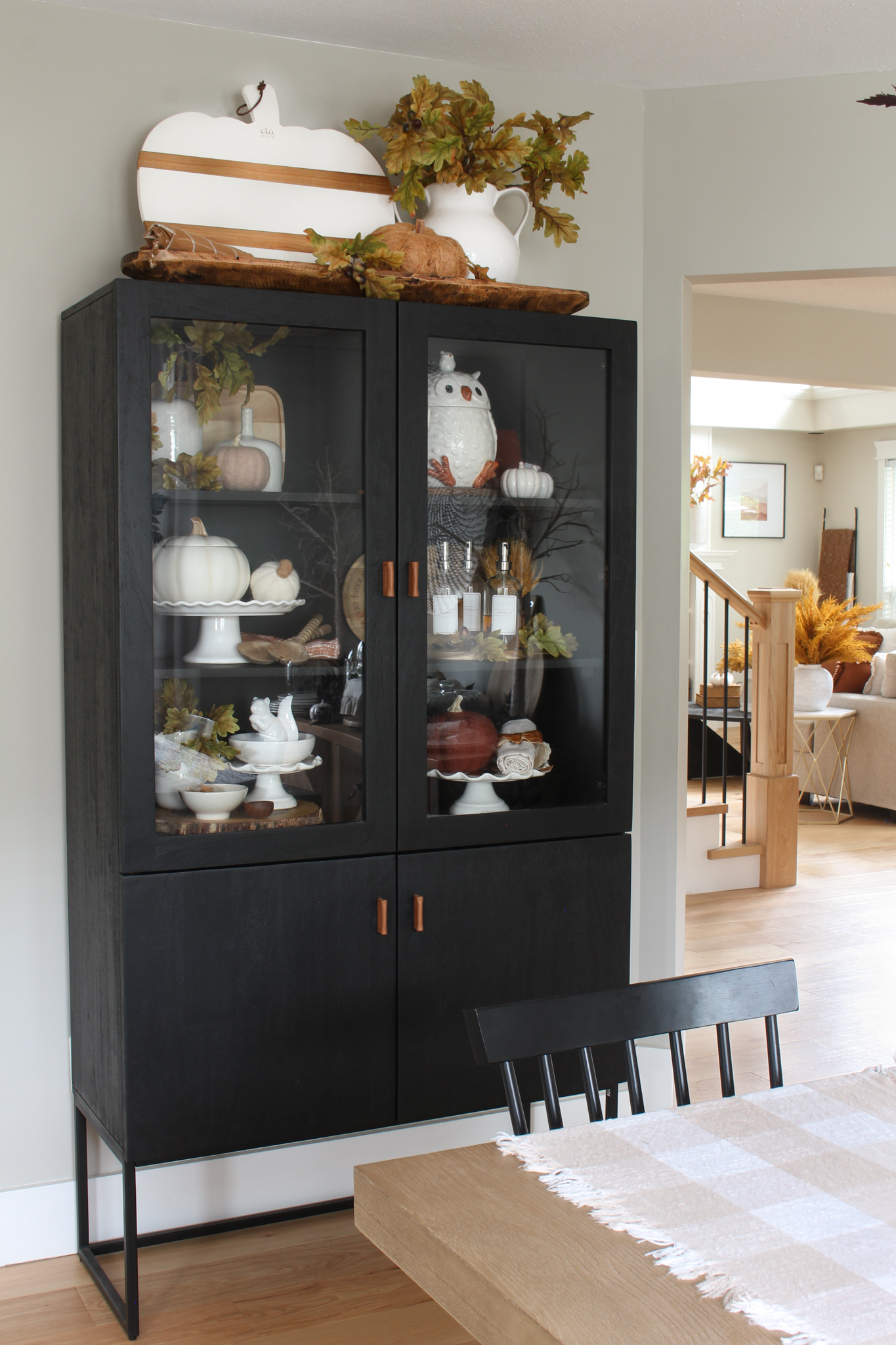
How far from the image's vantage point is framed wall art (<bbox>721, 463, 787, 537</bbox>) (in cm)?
968

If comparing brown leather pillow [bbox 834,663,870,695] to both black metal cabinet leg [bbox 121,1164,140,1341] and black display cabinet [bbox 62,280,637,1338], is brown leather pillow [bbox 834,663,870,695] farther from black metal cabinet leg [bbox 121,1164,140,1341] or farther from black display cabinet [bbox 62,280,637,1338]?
black metal cabinet leg [bbox 121,1164,140,1341]

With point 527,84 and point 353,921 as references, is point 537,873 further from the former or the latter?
point 527,84

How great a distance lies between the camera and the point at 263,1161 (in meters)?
2.56

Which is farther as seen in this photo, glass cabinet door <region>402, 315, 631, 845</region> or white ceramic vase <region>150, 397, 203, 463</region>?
glass cabinet door <region>402, 315, 631, 845</region>

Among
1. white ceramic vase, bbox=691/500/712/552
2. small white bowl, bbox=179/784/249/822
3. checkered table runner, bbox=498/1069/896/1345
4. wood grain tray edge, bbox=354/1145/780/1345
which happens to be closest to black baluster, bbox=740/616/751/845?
small white bowl, bbox=179/784/249/822

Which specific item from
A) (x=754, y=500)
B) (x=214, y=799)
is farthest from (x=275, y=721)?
(x=754, y=500)

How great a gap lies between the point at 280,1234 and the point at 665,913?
1141 mm

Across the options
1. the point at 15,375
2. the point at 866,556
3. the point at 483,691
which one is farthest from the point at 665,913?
the point at 866,556

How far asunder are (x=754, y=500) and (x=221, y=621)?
8.20 metres

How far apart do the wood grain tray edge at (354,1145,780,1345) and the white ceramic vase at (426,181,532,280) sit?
1.80 meters

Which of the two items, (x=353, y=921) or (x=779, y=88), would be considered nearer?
(x=353, y=921)

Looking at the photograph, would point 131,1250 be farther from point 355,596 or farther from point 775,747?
point 775,747

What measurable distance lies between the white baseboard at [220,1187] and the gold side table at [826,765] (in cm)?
442

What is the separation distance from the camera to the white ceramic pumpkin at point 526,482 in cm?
242
